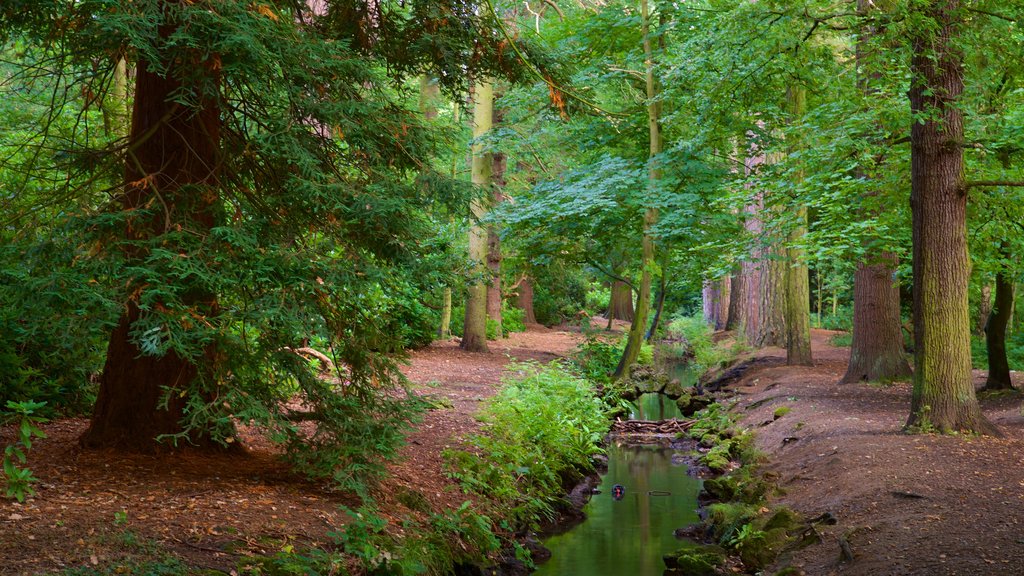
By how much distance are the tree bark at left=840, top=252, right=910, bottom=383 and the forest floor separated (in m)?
3.08

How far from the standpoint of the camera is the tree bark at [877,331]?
13.5 metres

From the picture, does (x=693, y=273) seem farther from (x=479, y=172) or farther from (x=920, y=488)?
(x=920, y=488)

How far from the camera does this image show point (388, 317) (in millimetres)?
6703

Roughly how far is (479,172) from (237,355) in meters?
12.8

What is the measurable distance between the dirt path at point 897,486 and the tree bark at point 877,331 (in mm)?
1645

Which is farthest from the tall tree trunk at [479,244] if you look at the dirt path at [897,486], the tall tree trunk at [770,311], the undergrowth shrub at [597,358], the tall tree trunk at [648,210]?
the dirt path at [897,486]

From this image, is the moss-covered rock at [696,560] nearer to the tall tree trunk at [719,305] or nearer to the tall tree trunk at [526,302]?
the tall tree trunk at [526,302]

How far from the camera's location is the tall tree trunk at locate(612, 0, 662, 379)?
16.4 m

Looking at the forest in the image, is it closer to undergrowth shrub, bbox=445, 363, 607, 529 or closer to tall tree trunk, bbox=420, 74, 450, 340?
undergrowth shrub, bbox=445, 363, 607, 529

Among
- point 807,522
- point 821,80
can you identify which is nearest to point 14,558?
point 807,522

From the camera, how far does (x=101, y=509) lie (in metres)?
4.89

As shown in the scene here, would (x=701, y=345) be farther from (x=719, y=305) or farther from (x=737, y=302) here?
(x=719, y=305)

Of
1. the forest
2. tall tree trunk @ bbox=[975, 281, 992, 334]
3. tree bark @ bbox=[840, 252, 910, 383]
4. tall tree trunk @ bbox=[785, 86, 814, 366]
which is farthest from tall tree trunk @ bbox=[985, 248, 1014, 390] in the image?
tall tree trunk @ bbox=[975, 281, 992, 334]

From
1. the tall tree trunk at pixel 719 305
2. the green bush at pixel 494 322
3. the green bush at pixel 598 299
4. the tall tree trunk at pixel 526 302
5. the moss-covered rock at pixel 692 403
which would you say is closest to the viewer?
the moss-covered rock at pixel 692 403
